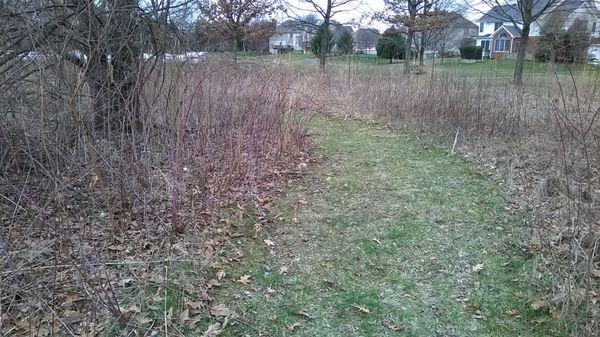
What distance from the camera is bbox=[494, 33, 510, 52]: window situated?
3897 cm

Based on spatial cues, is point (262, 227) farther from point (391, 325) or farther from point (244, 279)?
point (391, 325)

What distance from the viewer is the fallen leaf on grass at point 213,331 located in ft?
8.34

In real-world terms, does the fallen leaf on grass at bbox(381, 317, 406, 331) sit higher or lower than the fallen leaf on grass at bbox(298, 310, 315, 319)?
lower

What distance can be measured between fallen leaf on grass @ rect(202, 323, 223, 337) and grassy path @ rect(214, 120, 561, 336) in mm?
91

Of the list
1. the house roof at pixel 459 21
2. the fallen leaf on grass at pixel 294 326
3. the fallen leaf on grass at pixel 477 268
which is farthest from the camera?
the house roof at pixel 459 21

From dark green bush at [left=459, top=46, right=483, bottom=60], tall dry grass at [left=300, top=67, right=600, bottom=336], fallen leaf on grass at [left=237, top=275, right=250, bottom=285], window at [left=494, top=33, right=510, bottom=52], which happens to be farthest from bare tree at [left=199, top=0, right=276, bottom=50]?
window at [left=494, top=33, right=510, bottom=52]

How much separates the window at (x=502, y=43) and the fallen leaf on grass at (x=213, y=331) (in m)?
42.1

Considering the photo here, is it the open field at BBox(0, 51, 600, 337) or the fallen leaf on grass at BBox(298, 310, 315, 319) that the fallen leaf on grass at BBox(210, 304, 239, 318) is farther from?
the fallen leaf on grass at BBox(298, 310, 315, 319)

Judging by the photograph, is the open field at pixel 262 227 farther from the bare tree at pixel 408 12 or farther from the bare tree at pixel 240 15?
the bare tree at pixel 408 12

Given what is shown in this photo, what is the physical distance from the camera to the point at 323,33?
60.1 feet

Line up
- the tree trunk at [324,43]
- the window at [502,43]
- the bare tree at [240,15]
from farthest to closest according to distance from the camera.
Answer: the window at [502,43] → the tree trunk at [324,43] → the bare tree at [240,15]

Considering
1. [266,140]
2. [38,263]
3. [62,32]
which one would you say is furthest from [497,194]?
[62,32]

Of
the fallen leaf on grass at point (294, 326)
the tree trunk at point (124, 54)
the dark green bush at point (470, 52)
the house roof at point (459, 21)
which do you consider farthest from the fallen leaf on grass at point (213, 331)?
the dark green bush at point (470, 52)

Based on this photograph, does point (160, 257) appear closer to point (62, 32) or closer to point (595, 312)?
point (62, 32)
